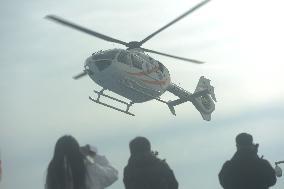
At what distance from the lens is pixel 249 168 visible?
27.8 feet

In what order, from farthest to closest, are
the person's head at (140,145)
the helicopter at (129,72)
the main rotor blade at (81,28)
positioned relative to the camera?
the helicopter at (129,72) → the main rotor blade at (81,28) → the person's head at (140,145)

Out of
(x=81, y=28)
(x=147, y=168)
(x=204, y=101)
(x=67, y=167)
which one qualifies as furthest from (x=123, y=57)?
(x=67, y=167)

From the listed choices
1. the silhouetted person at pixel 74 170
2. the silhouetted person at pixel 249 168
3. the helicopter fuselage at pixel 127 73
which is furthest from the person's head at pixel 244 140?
the helicopter fuselage at pixel 127 73

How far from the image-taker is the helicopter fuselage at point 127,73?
27.8m

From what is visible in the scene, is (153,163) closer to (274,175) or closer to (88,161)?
(88,161)

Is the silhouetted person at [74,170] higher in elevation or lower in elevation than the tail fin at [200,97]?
lower

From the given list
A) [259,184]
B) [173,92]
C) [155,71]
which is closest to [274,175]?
[259,184]

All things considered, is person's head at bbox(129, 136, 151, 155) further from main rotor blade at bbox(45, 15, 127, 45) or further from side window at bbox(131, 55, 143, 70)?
side window at bbox(131, 55, 143, 70)

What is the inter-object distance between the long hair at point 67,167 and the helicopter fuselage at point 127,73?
21436 mm

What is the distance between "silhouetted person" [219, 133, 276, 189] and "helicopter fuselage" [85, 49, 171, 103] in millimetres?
19554

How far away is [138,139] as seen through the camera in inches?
294

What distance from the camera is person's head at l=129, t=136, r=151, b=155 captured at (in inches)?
294

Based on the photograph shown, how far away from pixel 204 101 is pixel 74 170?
108 feet

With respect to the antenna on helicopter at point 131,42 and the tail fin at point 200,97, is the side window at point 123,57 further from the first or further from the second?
the tail fin at point 200,97
